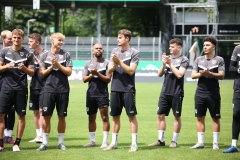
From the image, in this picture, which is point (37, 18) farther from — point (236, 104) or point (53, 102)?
point (236, 104)

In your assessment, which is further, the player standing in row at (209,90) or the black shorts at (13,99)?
the player standing in row at (209,90)

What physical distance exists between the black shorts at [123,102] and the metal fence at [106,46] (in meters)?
34.9

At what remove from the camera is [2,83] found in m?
11.6

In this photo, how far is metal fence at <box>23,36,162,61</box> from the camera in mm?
46906

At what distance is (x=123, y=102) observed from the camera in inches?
458

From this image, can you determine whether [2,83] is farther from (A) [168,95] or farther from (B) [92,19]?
(B) [92,19]

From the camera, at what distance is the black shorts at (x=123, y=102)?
11414mm

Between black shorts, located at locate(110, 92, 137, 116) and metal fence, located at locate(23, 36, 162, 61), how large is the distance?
34896 millimetres

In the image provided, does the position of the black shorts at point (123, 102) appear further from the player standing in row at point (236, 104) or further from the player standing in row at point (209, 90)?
the player standing in row at point (236, 104)

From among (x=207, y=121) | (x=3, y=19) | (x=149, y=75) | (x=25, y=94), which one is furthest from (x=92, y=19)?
(x=25, y=94)

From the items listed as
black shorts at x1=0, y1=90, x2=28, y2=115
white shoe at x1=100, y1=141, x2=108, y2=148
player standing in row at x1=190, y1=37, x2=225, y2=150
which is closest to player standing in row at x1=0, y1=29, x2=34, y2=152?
black shorts at x1=0, y1=90, x2=28, y2=115

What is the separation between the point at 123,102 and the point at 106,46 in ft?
120

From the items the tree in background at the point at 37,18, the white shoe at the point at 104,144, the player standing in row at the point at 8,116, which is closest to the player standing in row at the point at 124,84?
the white shoe at the point at 104,144

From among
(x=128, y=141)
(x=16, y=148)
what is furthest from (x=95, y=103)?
(x=16, y=148)
